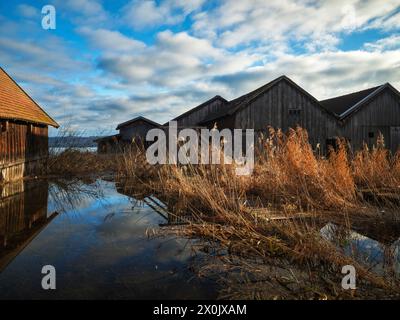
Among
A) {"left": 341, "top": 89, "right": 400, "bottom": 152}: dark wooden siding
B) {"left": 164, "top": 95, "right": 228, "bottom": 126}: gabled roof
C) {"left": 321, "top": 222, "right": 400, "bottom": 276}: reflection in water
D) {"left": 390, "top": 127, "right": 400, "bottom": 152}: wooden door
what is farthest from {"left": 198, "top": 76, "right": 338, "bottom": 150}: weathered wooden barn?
{"left": 321, "top": 222, "right": 400, "bottom": 276}: reflection in water

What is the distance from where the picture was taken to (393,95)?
66.6 ft

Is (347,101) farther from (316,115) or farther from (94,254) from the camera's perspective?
(94,254)

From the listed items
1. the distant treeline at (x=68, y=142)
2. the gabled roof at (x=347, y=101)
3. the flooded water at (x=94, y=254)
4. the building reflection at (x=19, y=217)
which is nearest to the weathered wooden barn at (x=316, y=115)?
the gabled roof at (x=347, y=101)

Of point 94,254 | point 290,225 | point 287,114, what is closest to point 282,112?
point 287,114

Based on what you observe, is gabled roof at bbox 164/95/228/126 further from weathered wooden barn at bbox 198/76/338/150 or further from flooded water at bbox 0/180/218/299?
flooded water at bbox 0/180/218/299

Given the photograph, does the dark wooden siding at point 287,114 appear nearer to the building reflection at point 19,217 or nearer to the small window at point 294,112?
the small window at point 294,112

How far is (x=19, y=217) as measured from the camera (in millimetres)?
5820

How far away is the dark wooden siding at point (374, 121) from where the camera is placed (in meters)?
19.7

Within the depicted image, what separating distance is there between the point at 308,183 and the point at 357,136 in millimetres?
15790

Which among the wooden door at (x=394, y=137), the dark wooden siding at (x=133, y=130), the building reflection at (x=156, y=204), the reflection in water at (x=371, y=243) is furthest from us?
the dark wooden siding at (x=133, y=130)

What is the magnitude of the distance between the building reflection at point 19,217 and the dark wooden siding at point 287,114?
1252cm
